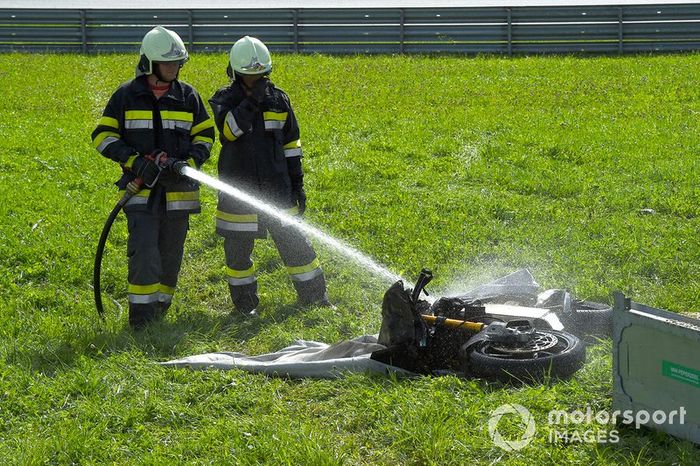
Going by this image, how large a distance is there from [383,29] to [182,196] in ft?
45.4

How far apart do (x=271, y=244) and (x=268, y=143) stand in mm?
1885

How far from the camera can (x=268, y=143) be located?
23.3 ft

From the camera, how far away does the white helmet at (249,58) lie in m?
6.84

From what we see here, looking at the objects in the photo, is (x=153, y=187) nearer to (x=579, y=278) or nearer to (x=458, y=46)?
(x=579, y=278)

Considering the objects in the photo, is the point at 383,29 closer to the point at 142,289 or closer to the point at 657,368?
the point at 142,289

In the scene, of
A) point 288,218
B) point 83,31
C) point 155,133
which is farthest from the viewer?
point 83,31

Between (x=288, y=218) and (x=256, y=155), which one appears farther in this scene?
(x=288, y=218)

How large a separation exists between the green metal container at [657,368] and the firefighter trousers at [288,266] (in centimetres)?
300

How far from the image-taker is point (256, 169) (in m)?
7.09

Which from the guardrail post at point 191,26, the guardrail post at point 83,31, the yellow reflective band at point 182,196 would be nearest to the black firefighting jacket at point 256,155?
the yellow reflective band at point 182,196

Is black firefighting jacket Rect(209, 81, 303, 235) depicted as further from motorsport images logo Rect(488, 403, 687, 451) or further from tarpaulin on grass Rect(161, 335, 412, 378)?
motorsport images logo Rect(488, 403, 687, 451)

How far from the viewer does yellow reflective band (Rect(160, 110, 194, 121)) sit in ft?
22.3

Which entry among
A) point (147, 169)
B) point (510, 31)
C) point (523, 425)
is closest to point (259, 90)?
point (147, 169)

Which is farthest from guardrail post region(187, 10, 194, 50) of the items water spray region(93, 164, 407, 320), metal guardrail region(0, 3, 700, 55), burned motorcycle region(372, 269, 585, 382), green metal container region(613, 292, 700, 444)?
green metal container region(613, 292, 700, 444)
